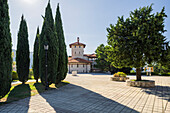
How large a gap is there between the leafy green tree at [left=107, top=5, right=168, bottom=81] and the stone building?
25.1 m

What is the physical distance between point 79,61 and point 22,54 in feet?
80.4

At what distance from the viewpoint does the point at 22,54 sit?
40.2 ft

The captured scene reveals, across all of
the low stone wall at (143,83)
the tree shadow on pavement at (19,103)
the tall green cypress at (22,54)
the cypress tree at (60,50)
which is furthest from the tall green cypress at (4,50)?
the low stone wall at (143,83)

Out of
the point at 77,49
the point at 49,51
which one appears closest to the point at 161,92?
the point at 49,51

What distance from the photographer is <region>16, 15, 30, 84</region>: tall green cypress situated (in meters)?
12.2

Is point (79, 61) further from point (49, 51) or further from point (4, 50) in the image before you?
point (4, 50)

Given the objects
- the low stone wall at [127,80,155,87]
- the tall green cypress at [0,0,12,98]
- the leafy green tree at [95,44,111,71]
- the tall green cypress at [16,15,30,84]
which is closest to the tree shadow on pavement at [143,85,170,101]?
the low stone wall at [127,80,155,87]

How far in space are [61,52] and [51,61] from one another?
235 centimetres

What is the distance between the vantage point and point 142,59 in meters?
10.4

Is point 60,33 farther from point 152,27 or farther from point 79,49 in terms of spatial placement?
point 79,49

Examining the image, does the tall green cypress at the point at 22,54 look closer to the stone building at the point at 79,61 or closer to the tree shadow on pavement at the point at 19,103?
the tree shadow on pavement at the point at 19,103

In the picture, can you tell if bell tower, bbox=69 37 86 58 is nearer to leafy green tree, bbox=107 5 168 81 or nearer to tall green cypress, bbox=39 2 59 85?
leafy green tree, bbox=107 5 168 81

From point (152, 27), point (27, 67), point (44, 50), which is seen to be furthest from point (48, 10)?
point (152, 27)

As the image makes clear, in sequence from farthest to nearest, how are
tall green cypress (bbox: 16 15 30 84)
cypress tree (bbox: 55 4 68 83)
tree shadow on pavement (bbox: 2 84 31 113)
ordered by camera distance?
1. tall green cypress (bbox: 16 15 30 84)
2. cypress tree (bbox: 55 4 68 83)
3. tree shadow on pavement (bbox: 2 84 31 113)
